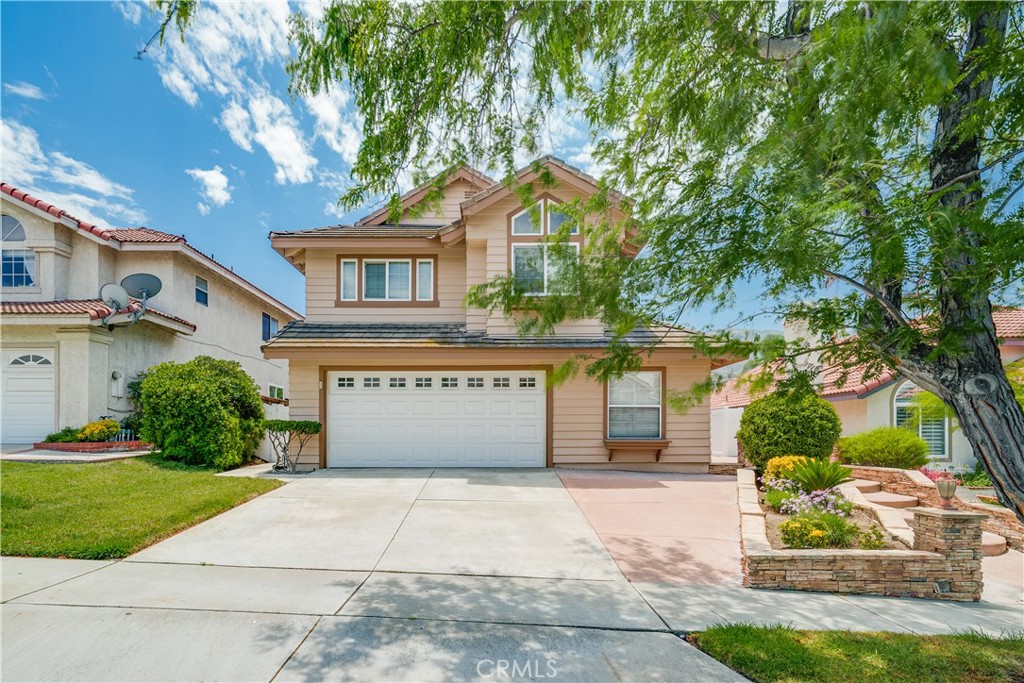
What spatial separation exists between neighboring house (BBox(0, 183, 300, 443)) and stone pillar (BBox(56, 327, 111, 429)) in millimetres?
25

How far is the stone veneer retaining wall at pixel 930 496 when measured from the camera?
7590 mm

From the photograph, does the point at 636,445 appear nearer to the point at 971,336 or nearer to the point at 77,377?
the point at 971,336

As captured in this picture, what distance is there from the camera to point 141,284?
1356 cm

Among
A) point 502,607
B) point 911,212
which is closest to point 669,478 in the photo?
point 502,607

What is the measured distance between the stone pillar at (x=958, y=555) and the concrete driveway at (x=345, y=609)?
3608 millimetres

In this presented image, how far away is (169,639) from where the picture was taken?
131 inches

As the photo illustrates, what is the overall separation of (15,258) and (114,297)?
357 centimetres

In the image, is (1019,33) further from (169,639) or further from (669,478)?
(669,478)

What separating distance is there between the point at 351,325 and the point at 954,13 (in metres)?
10.8

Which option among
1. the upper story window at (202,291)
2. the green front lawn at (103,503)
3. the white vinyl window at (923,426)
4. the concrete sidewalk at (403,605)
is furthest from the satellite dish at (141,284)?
the white vinyl window at (923,426)

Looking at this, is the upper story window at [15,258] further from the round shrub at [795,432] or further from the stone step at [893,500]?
the stone step at [893,500]

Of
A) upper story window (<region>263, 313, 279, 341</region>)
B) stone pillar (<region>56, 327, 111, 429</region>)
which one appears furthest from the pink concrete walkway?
upper story window (<region>263, 313, 279, 341</region>)

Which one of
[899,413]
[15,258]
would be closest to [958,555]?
[899,413]

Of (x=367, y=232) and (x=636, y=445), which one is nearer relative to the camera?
(x=636, y=445)
